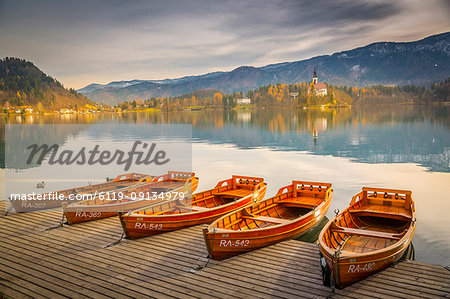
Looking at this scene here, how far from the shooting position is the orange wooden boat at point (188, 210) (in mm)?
12273

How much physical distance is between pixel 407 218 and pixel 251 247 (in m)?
6.21

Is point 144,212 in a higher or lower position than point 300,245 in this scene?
higher

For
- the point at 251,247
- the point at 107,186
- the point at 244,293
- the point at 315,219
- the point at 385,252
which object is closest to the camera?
the point at 244,293

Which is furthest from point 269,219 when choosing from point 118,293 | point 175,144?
point 175,144

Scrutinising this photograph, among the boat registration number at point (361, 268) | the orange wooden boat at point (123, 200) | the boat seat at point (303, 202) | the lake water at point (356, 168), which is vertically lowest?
the lake water at point (356, 168)

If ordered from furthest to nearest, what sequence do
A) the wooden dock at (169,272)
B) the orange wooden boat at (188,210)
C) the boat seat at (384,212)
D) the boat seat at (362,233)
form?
the boat seat at (384,212), the orange wooden boat at (188,210), the boat seat at (362,233), the wooden dock at (169,272)

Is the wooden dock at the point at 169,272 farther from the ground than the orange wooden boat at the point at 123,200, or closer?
closer

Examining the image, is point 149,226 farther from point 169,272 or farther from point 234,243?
point 234,243

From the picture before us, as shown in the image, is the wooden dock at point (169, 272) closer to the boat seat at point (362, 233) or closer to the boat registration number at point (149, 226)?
the boat registration number at point (149, 226)

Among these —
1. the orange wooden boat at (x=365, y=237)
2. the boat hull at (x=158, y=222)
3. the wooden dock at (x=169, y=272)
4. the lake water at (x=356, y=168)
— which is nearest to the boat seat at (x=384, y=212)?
the orange wooden boat at (x=365, y=237)

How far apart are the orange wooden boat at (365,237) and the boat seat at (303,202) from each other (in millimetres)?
1721

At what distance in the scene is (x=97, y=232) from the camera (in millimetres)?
13172

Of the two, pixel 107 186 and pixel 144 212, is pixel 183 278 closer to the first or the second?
pixel 144 212

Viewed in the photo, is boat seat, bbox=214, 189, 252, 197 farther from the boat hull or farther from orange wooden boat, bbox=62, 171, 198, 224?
the boat hull
